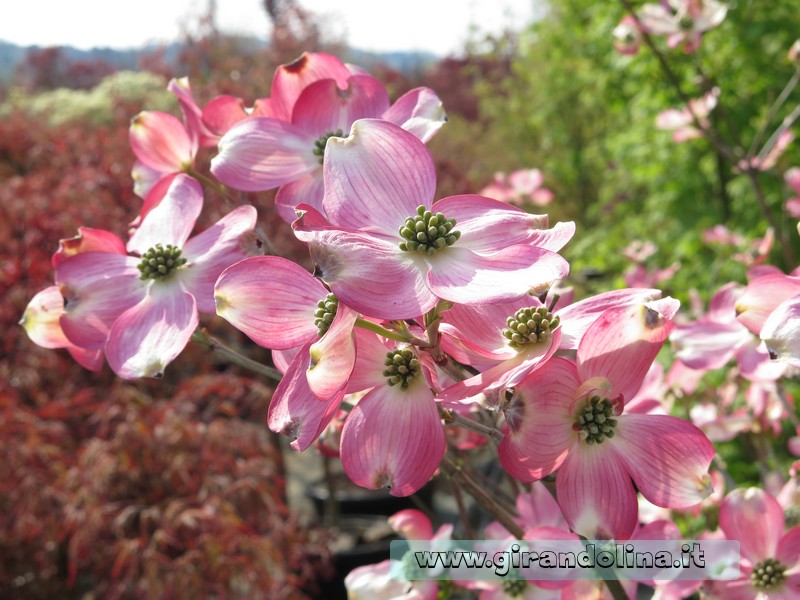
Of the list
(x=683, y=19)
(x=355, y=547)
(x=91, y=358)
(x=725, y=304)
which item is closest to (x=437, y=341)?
(x=91, y=358)

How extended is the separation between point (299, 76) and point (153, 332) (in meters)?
0.21

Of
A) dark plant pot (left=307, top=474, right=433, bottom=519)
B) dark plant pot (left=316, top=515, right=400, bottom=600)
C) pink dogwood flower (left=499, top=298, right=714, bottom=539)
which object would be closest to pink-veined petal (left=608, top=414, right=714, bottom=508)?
pink dogwood flower (left=499, top=298, right=714, bottom=539)

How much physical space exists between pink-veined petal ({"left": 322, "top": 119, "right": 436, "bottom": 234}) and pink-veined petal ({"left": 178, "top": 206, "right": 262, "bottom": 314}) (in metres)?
0.09

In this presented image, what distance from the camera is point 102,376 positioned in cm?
197

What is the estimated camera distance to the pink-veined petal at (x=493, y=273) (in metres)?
0.35

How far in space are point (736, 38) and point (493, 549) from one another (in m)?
2.15

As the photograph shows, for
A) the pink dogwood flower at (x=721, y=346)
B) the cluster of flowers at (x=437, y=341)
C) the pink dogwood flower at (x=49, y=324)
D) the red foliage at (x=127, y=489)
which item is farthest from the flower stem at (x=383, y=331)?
the red foliage at (x=127, y=489)

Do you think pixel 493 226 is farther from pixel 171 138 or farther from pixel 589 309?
pixel 171 138

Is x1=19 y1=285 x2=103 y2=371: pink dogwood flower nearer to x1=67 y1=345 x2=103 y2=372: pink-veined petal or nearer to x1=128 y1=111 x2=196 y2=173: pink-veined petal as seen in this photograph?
x1=67 y1=345 x2=103 y2=372: pink-veined petal

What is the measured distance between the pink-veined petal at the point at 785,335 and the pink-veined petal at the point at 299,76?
314mm

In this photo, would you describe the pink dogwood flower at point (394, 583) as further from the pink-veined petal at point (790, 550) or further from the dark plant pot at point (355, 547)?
the dark plant pot at point (355, 547)

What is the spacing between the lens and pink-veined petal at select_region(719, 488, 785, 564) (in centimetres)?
52

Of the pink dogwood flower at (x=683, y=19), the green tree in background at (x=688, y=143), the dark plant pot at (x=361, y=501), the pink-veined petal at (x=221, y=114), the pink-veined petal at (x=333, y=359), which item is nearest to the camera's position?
the pink-veined petal at (x=333, y=359)

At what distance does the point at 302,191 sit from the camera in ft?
1.59
